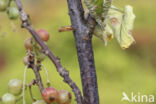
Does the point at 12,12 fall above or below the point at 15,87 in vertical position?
above

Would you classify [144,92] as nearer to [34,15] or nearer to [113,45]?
[113,45]

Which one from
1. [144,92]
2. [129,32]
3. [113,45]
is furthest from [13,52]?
[129,32]

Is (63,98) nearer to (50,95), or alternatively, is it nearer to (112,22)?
(50,95)

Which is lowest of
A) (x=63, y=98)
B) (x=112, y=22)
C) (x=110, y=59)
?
(x=110, y=59)

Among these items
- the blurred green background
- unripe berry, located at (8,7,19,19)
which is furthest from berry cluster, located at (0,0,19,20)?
the blurred green background

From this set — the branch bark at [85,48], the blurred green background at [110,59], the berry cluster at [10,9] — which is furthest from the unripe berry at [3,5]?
the blurred green background at [110,59]

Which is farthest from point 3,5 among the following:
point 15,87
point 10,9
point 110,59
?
point 110,59
